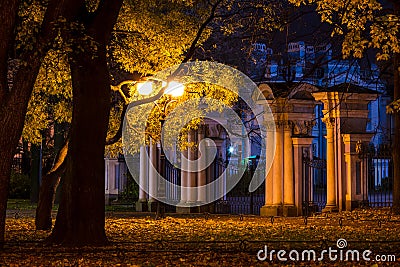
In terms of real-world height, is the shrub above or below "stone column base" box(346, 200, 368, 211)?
above

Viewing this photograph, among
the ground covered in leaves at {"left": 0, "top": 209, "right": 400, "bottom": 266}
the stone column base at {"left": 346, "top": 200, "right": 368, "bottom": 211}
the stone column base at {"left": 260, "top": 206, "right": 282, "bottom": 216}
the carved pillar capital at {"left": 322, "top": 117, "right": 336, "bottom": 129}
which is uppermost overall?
the carved pillar capital at {"left": 322, "top": 117, "right": 336, "bottom": 129}

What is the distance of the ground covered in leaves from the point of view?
13.3 meters

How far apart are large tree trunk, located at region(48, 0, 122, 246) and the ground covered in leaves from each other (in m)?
0.53

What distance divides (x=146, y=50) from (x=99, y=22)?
6300mm

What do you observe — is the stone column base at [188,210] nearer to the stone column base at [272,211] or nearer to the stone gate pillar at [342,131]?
the stone column base at [272,211]

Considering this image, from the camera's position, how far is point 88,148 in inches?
629

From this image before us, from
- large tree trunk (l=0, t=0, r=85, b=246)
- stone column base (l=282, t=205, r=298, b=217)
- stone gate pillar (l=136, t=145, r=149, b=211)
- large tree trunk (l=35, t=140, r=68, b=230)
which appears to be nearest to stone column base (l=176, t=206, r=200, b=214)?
stone gate pillar (l=136, t=145, r=149, b=211)

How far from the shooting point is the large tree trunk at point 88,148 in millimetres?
15914

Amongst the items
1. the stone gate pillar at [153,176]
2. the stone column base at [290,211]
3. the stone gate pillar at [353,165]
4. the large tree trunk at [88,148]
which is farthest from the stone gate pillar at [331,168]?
the large tree trunk at [88,148]

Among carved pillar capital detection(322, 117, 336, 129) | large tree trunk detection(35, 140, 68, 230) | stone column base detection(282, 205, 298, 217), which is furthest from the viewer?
stone column base detection(282, 205, 298, 217)

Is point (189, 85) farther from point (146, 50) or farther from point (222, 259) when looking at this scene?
point (222, 259)

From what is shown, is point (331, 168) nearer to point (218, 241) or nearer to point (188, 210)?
point (188, 210)

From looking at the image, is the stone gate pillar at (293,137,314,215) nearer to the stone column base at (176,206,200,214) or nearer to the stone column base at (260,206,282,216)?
the stone column base at (260,206,282,216)

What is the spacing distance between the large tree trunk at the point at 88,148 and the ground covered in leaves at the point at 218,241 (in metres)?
0.53
